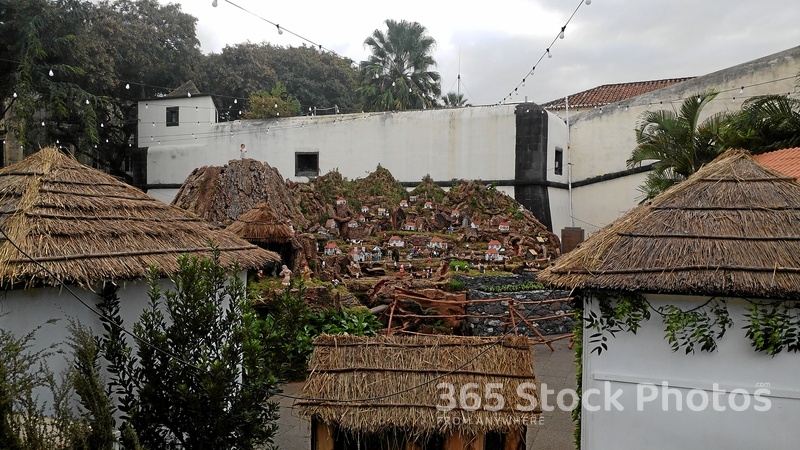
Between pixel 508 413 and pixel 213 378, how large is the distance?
90.2 inches

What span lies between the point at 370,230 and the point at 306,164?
22.3ft

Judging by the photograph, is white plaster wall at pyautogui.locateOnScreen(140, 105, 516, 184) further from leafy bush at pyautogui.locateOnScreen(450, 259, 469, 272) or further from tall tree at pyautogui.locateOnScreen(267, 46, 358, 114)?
tall tree at pyautogui.locateOnScreen(267, 46, 358, 114)

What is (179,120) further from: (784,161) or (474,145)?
(784,161)

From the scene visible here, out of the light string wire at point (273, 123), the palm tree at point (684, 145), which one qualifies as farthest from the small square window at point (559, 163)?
the palm tree at point (684, 145)

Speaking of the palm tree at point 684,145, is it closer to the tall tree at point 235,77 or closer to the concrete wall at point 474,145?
the concrete wall at point 474,145

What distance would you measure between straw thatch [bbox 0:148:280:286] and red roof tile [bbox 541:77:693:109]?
22.1 m

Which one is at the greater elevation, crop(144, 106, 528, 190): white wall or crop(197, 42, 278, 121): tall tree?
crop(197, 42, 278, 121): tall tree

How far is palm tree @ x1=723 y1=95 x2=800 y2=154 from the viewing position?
38.0 feet

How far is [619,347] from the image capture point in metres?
4.91

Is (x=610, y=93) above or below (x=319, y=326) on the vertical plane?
above

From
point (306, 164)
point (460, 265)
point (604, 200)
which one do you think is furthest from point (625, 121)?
point (306, 164)

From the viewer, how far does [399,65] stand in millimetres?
29484

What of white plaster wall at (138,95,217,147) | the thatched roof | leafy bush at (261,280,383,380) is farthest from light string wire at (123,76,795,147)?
the thatched roof

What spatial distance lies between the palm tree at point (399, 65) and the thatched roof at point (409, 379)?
24.5 meters
